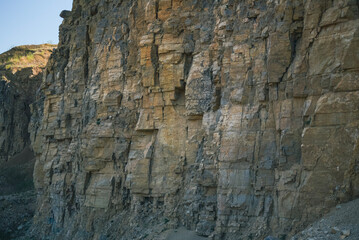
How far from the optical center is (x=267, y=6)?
987 inches

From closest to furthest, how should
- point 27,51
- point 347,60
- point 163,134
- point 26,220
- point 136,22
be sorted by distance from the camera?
1. point 347,60
2. point 163,134
3. point 136,22
4. point 26,220
5. point 27,51

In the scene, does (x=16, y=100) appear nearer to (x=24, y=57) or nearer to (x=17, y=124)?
(x=17, y=124)

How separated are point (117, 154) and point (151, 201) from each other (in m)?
4.31

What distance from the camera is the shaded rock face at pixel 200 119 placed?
837 inches

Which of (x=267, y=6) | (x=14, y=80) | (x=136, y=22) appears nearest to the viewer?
(x=267, y=6)

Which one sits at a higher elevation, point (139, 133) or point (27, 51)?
point (27, 51)

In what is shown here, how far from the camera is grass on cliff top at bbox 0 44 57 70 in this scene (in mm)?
61562

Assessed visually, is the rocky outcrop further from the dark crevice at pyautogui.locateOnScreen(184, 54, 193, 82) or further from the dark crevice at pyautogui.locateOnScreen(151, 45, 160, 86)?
the dark crevice at pyautogui.locateOnScreen(184, 54, 193, 82)

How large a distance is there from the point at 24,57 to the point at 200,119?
1560 inches

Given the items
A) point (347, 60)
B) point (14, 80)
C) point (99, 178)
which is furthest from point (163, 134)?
point (14, 80)

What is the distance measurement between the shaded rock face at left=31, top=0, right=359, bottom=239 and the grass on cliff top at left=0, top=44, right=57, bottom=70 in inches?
797

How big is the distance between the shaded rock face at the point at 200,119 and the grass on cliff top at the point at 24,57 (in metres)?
20.3

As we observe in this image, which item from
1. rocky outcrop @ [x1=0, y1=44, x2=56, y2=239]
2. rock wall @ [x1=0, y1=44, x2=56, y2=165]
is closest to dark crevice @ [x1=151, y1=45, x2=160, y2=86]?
rocky outcrop @ [x1=0, y1=44, x2=56, y2=239]

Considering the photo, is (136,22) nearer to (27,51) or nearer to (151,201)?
(151,201)
